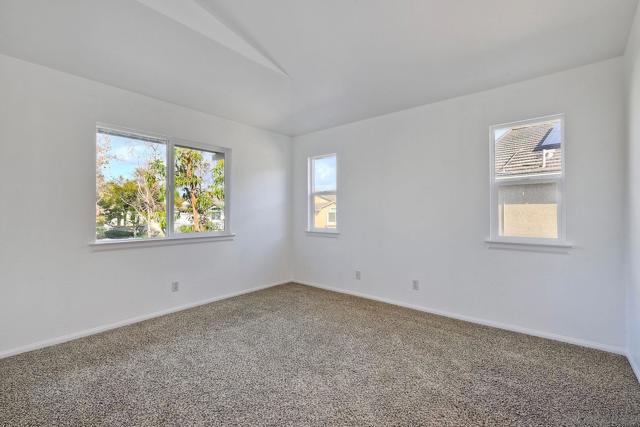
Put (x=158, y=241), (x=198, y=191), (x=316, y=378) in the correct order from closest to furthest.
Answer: (x=316, y=378) → (x=158, y=241) → (x=198, y=191)

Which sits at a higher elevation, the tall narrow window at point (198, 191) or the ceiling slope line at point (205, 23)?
the ceiling slope line at point (205, 23)

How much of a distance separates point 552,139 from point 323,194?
2.90 meters

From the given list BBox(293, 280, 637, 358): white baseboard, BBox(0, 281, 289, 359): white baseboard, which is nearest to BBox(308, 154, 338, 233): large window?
BBox(293, 280, 637, 358): white baseboard

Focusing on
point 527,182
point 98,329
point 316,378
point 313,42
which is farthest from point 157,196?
point 527,182

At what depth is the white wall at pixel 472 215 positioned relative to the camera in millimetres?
2576

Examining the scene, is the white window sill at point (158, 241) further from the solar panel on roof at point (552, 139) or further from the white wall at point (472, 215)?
the solar panel on roof at point (552, 139)

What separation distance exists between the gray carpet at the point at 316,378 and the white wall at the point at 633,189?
32 centimetres

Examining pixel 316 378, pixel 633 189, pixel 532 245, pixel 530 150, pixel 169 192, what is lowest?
pixel 316 378

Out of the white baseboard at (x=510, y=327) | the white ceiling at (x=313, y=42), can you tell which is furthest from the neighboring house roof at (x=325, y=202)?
the white ceiling at (x=313, y=42)

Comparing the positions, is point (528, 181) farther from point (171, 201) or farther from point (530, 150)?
point (171, 201)

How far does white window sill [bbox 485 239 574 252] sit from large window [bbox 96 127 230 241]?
335 cm

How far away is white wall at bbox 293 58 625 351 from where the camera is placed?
A: 2.58 meters

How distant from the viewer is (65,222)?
279cm

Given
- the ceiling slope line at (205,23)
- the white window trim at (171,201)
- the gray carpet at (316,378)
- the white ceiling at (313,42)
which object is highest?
the ceiling slope line at (205,23)
